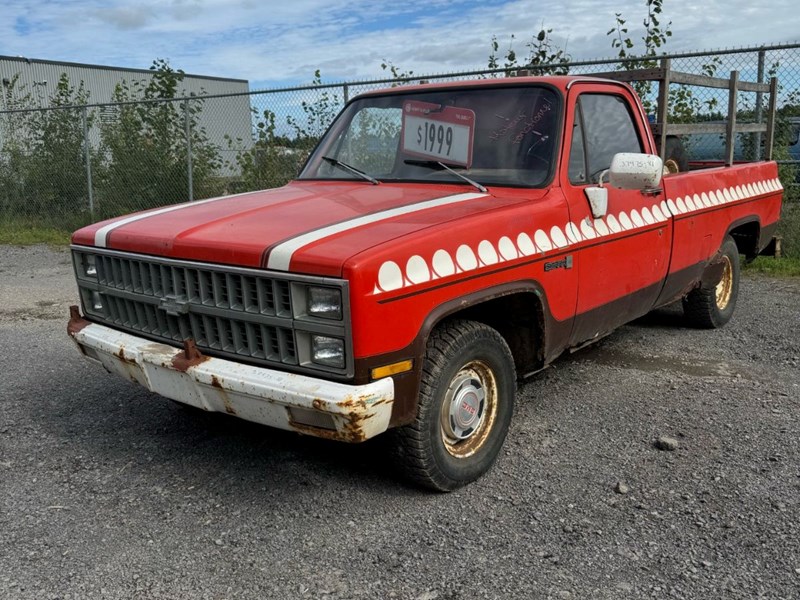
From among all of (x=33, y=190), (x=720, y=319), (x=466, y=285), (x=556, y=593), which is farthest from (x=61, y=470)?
(x=33, y=190)

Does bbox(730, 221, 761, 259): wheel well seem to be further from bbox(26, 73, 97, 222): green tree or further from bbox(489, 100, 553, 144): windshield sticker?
bbox(26, 73, 97, 222): green tree

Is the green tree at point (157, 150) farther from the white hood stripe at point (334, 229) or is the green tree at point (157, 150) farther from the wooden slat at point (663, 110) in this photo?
the white hood stripe at point (334, 229)

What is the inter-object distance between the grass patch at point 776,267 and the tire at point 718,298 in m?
2.17

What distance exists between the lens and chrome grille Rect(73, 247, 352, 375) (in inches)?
114

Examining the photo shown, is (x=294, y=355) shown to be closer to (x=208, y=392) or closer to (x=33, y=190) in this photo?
(x=208, y=392)

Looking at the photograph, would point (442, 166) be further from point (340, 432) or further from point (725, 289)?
point (725, 289)

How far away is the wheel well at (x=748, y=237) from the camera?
20.2ft

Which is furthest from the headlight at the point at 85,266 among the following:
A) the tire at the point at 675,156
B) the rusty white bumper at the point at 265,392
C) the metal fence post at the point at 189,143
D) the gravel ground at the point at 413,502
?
the metal fence post at the point at 189,143

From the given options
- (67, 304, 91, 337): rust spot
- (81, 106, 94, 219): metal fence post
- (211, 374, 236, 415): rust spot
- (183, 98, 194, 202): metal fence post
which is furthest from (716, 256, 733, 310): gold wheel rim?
(81, 106, 94, 219): metal fence post

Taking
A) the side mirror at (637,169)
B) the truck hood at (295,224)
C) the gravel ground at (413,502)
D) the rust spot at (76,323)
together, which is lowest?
the gravel ground at (413,502)

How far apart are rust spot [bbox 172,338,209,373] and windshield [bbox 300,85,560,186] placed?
1516mm

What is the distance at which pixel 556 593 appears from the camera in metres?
2.63

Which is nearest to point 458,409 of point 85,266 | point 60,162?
point 85,266

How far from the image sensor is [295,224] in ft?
10.6
